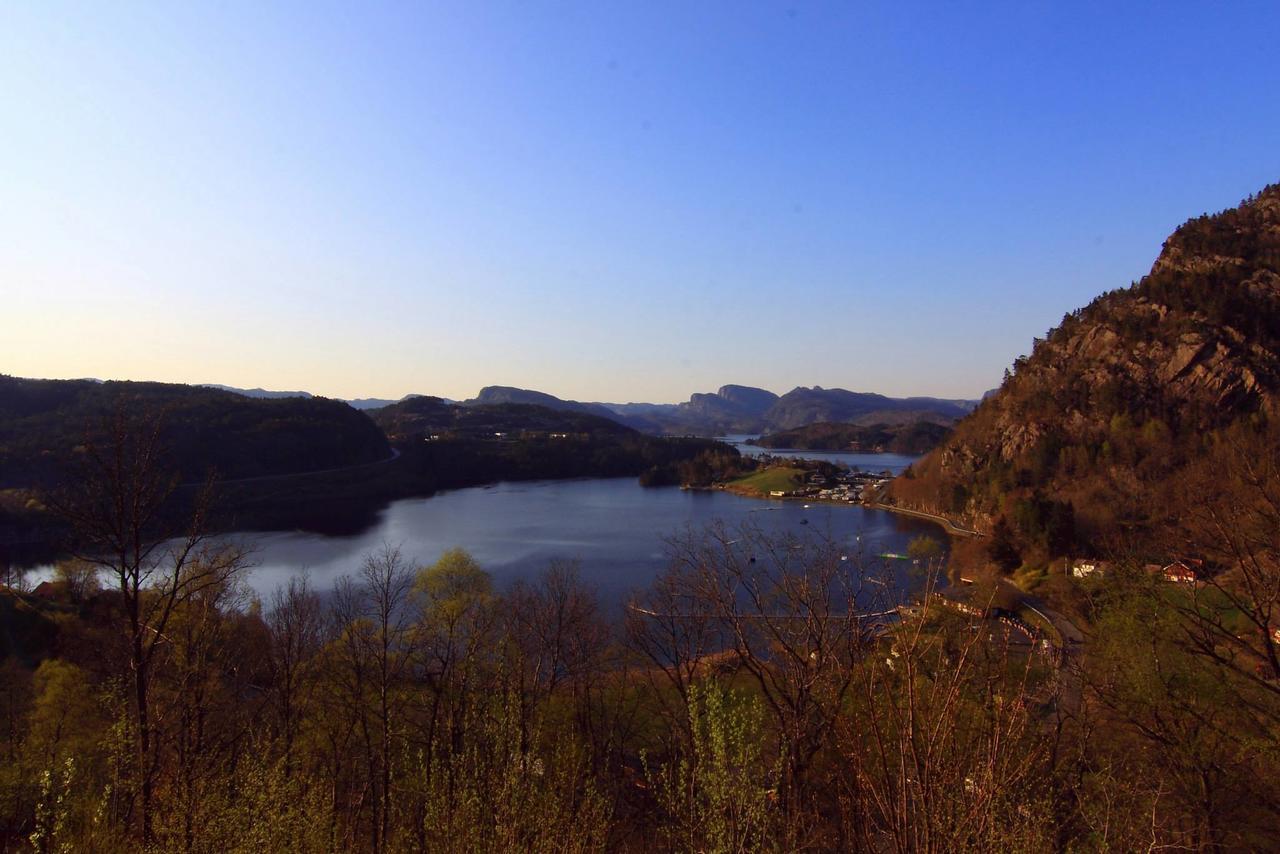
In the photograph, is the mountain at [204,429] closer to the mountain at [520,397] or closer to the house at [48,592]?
the house at [48,592]

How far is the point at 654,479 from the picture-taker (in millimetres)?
55688

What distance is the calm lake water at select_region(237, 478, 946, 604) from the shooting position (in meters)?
23.3

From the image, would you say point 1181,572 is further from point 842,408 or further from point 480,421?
point 842,408

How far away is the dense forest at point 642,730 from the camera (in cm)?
247

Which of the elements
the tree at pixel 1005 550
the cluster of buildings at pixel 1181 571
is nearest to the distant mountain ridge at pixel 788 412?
the tree at pixel 1005 550

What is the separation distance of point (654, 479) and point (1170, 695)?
50.6 metres

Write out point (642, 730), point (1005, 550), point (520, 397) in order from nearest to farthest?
point (642, 730) → point (1005, 550) → point (520, 397)

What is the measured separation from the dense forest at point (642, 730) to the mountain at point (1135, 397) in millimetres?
16444

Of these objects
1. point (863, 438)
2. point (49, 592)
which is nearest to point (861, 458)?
point (863, 438)

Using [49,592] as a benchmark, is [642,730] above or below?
below

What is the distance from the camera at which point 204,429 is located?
40844mm

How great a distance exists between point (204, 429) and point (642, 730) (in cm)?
4093

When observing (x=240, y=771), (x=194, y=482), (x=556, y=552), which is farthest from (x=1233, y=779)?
(x=194, y=482)

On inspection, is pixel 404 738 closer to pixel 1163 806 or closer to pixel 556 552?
pixel 1163 806
